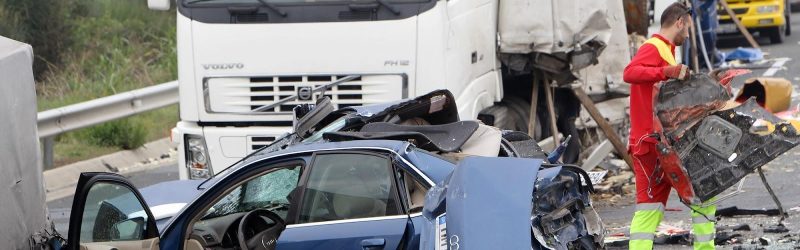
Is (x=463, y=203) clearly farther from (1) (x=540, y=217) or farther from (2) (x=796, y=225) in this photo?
(2) (x=796, y=225)

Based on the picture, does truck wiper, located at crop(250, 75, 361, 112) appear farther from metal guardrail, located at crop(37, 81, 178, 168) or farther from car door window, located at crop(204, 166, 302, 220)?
metal guardrail, located at crop(37, 81, 178, 168)

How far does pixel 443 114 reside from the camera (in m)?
8.12

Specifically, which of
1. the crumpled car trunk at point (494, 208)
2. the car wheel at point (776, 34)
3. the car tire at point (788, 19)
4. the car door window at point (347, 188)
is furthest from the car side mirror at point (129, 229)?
the car tire at point (788, 19)

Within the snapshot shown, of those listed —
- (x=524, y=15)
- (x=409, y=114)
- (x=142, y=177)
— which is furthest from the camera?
(x=142, y=177)

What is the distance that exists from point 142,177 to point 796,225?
6693 millimetres

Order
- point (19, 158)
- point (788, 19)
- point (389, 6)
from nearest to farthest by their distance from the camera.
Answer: point (19, 158)
point (389, 6)
point (788, 19)

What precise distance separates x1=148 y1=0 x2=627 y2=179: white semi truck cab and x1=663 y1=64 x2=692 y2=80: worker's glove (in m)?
1.99

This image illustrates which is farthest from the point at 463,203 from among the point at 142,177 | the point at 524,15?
the point at 142,177

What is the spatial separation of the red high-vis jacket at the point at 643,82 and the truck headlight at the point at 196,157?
10.7 ft

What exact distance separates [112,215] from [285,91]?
367 cm

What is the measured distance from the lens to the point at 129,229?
22.0 feet

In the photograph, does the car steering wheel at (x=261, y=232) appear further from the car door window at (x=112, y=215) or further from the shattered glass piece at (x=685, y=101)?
the shattered glass piece at (x=685, y=101)

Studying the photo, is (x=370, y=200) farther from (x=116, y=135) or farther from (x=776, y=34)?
(x=776, y=34)

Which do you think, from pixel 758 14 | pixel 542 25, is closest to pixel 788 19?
pixel 758 14
